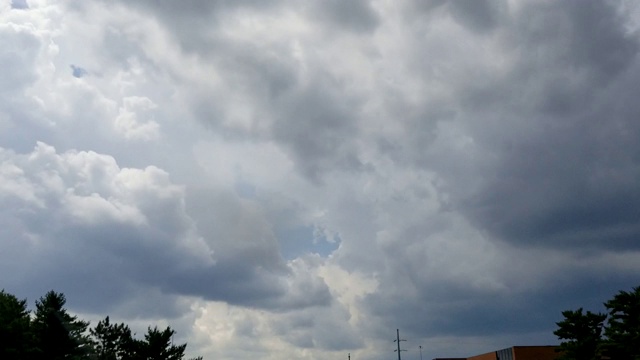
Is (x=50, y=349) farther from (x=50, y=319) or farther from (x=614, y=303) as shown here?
(x=614, y=303)

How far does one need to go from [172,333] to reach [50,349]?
17051 millimetres

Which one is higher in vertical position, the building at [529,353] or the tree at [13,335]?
the building at [529,353]

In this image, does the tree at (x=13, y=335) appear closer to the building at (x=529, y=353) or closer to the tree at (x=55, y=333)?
the tree at (x=55, y=333)

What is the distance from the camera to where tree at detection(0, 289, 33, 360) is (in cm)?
6391

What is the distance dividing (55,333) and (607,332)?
66.6 meters

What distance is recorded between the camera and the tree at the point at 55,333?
75.9m

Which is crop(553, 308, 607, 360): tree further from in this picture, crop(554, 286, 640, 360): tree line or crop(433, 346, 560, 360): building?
crop(433, 346, 560, 360): building

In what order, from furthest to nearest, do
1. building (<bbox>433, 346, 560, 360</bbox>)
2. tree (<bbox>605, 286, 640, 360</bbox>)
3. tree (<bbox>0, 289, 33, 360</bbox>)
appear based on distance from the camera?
building (<bbox>433, 346, 560, 360</bbox>) → tree (<bbox>605, 286, 640, 360</bbox>) → tree (<bbox>0, 289, 33, 360</bbox>)

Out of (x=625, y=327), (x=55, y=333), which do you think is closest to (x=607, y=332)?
(x=625, y=327)

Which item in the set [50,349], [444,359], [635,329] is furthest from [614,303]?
[444,359]

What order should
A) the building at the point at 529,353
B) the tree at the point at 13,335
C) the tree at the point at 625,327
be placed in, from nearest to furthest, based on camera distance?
1. the tree at the point at 13,335
2. the tree at the point at 625,327
3. the building at the point at 529,353

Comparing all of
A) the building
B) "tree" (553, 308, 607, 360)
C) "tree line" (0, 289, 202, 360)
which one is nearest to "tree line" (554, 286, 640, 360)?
"tree" (553, 308, 607, 360)

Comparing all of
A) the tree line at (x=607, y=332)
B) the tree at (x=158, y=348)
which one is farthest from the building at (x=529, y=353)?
the tree at (x=158, y=348)

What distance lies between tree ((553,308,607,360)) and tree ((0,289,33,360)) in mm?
64884
